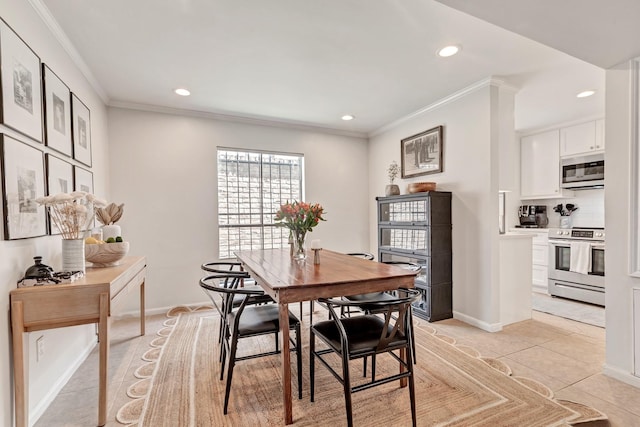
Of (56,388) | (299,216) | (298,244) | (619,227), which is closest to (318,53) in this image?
(299,216)

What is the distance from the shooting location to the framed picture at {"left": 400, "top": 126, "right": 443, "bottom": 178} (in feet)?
12.2

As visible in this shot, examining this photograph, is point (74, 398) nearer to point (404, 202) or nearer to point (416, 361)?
point (416, 361)

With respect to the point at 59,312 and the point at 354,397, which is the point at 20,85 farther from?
the point at 354,397

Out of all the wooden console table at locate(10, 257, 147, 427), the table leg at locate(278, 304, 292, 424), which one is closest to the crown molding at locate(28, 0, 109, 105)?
the wooden console table at locate(10, 257, 147, 427)

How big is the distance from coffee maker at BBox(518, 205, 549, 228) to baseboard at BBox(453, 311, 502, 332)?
2.71m

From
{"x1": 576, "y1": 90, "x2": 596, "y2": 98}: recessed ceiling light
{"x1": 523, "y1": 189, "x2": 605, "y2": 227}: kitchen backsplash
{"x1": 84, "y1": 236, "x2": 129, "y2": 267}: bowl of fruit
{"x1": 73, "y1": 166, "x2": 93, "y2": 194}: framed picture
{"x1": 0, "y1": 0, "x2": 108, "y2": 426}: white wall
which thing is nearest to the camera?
{"x1": 0, "y1": 0, "x2": 108, "y2": 426}: white wall

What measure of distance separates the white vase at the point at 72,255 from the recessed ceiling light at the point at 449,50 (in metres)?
3.10

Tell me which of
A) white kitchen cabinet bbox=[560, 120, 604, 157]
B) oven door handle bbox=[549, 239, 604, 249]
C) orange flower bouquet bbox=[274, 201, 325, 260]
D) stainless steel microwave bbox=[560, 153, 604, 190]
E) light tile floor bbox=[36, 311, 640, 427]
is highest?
white kitchen cabinet bbox=[560, 120, 604, 157]

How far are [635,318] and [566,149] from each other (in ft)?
11.1

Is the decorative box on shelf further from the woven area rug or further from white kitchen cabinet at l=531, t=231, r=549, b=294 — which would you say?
white kitchen cabinet at l=531, t=231, r=549, b=294

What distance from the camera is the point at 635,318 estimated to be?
211 centimetres

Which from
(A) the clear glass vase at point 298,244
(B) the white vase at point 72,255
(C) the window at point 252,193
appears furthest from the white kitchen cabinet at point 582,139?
(B) the white vase at point 72,255

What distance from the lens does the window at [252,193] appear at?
426cm

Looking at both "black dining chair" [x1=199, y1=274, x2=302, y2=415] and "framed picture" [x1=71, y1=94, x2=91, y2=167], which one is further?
"framed picture" [x1=71, y1=94, x2=91, y2=167]
